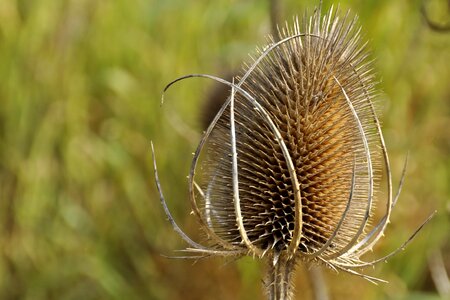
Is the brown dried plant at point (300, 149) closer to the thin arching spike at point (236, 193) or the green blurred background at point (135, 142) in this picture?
the thin arching spike at point (236, 193)

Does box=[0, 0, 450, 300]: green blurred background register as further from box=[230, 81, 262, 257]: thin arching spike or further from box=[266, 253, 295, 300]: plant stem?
box=[230, 81, 262, 257]: thin arching spike

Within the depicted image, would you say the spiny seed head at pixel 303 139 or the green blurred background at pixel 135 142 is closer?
the spiny seed head at pixel 303 139

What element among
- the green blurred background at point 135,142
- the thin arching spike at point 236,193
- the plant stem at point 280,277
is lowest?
the plant stem at point 280,277

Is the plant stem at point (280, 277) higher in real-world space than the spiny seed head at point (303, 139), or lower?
lower

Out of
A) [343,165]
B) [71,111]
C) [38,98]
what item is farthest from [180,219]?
[343,165]

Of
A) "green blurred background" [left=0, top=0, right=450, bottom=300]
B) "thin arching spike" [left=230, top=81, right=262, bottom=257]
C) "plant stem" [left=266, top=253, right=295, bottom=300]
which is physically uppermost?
"green blurred background" [left=0, top=0, right=450, bottom=300]

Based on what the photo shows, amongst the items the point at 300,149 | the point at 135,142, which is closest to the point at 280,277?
the point at 300,149

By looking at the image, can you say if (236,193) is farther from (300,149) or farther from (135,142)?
(135,142)

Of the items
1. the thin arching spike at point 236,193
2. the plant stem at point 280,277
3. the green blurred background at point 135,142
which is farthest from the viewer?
the green blurred background at point 135,142

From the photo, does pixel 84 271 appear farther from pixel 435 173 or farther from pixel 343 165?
pixel 343 165

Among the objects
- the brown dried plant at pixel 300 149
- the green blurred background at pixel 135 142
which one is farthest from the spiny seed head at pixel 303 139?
the green blurred background at pixel 135 142

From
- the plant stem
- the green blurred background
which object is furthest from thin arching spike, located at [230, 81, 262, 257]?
the green blurred background
